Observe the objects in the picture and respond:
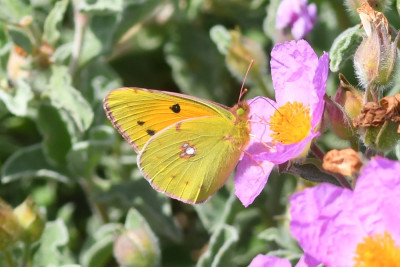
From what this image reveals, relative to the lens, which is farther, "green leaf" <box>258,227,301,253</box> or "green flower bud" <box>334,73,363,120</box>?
"green leaf" <box>258,227,301,253</box>

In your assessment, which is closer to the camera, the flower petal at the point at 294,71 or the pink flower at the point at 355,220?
the pink flower at the point at 355,220

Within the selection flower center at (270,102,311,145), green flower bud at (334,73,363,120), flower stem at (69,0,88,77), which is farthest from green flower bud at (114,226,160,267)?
green flower bud at (334,73,363,120)

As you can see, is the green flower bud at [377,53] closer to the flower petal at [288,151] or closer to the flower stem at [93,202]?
the flower petal at [288,151]

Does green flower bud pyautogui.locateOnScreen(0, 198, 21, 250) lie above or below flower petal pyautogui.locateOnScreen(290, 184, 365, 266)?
below

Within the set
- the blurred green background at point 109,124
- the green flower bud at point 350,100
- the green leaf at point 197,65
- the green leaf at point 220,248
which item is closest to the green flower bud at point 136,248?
the blurred green background at point 109,124

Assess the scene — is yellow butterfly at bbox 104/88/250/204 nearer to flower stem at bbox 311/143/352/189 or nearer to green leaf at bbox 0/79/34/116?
flower stem at bbox 311/143/352/189

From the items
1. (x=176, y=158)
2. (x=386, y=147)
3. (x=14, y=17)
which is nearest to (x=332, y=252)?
(x=386, y=147)
